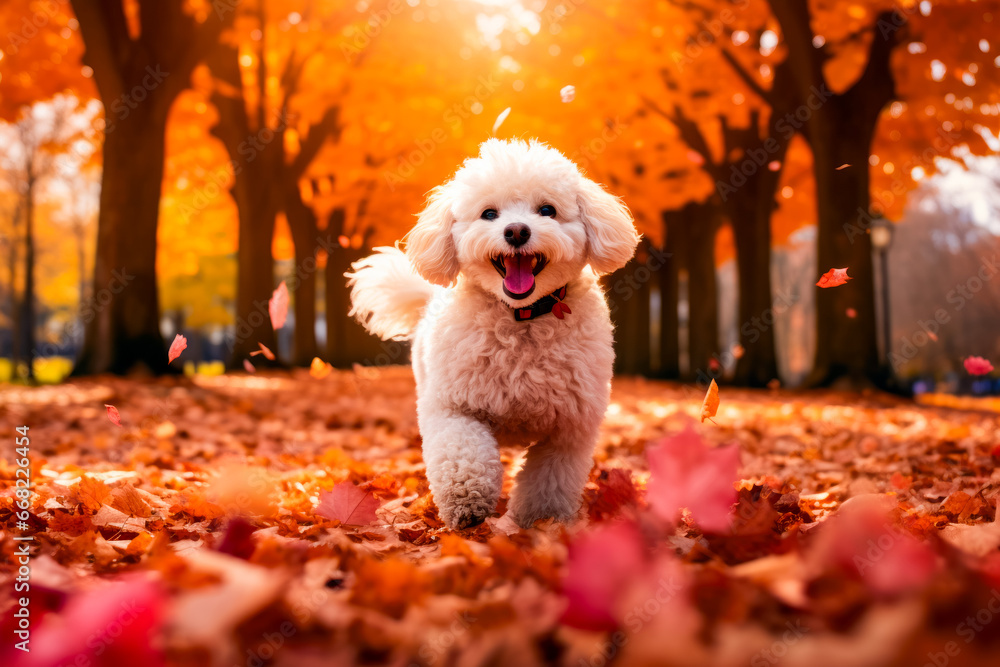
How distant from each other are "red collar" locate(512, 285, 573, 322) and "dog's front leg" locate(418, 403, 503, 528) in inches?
20.2

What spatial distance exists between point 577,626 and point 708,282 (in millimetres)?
17240

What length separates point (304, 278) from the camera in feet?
59.8

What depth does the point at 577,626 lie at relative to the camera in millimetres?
1367

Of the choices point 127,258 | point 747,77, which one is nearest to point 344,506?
point 127,258

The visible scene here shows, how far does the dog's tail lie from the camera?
13.4 ft

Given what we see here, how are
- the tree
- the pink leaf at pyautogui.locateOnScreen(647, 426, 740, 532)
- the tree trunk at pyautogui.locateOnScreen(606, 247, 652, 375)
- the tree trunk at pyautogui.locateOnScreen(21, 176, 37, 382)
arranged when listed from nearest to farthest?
the pink leaf at pyautogui.locateOnScreen(647, 426, 740, 532) < the tree < the tree trunk at pyautogui.locateOnScreen(21, 176, 37, 382) < the tree trunk at pyautogui.locateOnScreen(606, 247, 652, 375)

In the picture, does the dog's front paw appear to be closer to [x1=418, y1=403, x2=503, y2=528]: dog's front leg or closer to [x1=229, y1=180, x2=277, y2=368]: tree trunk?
[x1=418, y1=403, x2=503, y2=528]: dog's front leg

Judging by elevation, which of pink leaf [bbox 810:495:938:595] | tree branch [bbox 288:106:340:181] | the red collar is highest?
tree branch [bbox 288:106:340:181]

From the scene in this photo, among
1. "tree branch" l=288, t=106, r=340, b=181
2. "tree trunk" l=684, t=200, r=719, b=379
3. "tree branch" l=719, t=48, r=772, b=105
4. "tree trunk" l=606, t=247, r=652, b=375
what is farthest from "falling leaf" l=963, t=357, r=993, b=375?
"tree trunk" l=606, t=247, r=652, b=375

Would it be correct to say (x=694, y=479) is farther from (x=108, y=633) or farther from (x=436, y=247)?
(x=436, y=247)

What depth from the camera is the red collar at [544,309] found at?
10.2 feet

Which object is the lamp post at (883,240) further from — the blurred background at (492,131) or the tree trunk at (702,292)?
the tree trunk at (702,292)

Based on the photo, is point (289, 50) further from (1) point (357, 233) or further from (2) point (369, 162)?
(1) point (357, 233)

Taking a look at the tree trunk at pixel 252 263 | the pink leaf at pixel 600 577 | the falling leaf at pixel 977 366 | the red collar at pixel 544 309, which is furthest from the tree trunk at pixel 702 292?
the pink leaf at pixel 600 577
